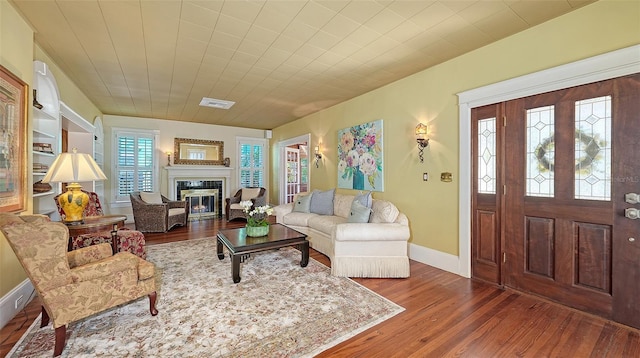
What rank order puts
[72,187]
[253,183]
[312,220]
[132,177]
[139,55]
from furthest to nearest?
[253,183] < [132,177] < [312,220] < [139,55] < [72,187]

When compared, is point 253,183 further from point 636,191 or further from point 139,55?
point 636,191

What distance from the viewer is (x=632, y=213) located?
81.0 inches

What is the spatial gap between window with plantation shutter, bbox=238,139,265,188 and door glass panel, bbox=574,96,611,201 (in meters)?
7.15

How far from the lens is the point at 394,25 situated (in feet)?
8.17

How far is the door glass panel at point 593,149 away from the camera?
7.22ft

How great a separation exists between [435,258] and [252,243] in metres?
2.40

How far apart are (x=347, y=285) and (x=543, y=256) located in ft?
6.52

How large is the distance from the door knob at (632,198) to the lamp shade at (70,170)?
487 centimetres

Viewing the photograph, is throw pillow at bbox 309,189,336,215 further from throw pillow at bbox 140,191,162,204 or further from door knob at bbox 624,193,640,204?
throw pillow at bbox 140,191,162,204

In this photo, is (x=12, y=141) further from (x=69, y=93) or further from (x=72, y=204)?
(x=69, y=93)

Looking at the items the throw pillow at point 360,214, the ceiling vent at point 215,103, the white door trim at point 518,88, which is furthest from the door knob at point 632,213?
the ceiling vent at point 215,103

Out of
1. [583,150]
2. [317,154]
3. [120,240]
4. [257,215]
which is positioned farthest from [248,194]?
[583,150]

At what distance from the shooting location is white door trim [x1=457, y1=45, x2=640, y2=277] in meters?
2.10

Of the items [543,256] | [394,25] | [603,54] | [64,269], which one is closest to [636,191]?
[543,256]
